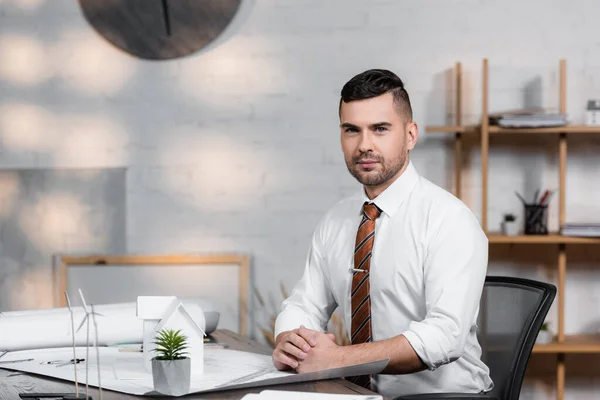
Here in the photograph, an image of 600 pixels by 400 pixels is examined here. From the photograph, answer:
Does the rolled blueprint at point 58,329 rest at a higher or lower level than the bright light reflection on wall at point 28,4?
lower

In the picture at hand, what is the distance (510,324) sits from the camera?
6.81ft

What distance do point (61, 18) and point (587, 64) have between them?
7.60 ft

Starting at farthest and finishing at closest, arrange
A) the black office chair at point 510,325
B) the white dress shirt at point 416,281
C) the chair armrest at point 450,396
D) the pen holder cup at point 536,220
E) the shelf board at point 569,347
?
the pen holder cup at point 536,220 < the shelf board at point 569,347 < the black office chair at point 510,325 < the white dress shirt at point 416,281 < the chair armrest at point 450,396

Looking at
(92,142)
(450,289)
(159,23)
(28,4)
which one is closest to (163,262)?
(92,142)

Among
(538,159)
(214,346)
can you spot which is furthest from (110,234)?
(538,159)

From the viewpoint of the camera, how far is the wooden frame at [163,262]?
3547 mm

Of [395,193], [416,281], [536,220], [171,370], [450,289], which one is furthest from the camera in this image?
[536,220]

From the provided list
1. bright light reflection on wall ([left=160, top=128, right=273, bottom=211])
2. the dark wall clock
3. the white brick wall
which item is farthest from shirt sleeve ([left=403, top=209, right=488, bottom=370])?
the dark wall clock

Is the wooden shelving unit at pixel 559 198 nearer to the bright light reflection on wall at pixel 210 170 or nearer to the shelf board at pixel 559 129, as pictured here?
the shelf board at pixel 559 129

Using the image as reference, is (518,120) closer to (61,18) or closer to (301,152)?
(301,152)

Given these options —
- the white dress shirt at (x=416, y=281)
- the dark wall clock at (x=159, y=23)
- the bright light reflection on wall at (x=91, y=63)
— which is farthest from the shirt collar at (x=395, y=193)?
the bright light reflection on wall at (x=91, y=63)

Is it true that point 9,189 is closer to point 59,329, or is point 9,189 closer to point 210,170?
point 210,170

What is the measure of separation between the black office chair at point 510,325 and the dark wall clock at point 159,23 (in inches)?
74.9

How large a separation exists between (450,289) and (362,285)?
0.83ft
